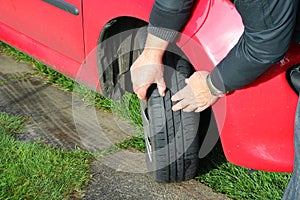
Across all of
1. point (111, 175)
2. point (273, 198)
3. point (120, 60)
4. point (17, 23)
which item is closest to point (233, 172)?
point (273, 198)

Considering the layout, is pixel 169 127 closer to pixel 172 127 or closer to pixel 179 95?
pixel 172 127

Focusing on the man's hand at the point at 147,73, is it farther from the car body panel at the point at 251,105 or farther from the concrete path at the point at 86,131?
the concrete path at the point at 86,131

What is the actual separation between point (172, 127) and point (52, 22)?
1.06 meters

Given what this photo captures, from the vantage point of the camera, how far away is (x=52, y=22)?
3.43 m

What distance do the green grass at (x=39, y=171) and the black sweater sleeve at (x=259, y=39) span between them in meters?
1.11

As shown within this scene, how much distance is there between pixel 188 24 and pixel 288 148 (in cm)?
65

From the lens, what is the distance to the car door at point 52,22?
325cm

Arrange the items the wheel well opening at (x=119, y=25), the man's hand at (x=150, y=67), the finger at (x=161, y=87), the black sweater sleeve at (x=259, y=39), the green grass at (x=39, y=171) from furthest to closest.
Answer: the wheel well opening at (x=119, y=25) < the green grass at (x=39, y=171) < the finger at (x=161, y=87) < the man's hand at (x=150, y=67) < the black sweater sleeve at (x=259, y=39)

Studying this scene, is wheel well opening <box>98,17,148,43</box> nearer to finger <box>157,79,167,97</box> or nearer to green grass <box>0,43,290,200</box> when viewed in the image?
finger <box>157,79,167,97</box>

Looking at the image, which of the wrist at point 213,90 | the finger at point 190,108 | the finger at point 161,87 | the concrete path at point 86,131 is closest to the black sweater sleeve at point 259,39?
the wrist at point 213,90

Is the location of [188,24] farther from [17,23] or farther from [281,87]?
[17,23]

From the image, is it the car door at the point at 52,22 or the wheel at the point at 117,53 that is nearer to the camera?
the wheel at the point at 117,53

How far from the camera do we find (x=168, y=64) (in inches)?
108

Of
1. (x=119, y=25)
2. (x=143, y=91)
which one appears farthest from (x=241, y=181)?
(x=119, y=25)
